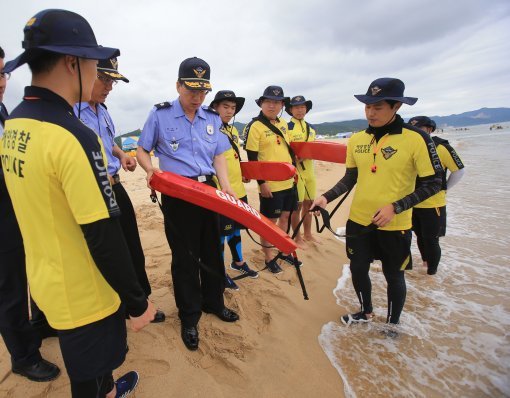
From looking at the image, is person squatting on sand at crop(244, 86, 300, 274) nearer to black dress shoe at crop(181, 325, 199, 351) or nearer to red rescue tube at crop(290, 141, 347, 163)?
red rescue tube at crop(290, 141, 347, 163)

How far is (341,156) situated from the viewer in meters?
3.99

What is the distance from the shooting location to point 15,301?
1.91 m

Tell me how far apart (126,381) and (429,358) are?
263 cm

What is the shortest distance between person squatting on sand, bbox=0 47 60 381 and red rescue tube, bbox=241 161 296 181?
2518 mm

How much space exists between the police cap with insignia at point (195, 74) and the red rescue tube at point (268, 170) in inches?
54.4

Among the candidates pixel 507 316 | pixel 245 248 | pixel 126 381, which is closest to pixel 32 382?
pixel 126 381

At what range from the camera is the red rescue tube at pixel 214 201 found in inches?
85.0

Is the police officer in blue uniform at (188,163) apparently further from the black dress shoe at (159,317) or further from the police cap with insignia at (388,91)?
the police cap with insignia at (388,91)

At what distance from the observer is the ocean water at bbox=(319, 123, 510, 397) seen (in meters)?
2.36

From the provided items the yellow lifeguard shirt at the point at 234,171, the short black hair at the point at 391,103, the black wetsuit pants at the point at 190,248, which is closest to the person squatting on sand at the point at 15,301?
the black wetsuit pants at the point at 190,248

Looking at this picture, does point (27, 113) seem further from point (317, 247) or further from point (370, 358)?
point (317, 247)

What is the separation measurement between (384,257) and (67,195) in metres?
2.56

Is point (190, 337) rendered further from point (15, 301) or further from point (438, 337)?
point (438, 337)

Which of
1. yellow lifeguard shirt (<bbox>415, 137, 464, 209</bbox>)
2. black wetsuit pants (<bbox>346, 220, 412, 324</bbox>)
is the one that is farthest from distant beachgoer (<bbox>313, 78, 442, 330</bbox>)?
yellow lifeguard shirt (<bbox>415, 137, 464, 209</bbox>)
